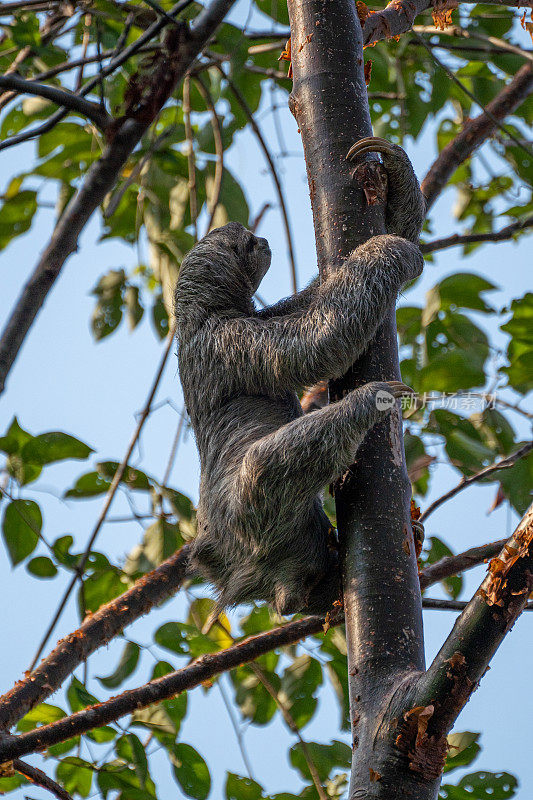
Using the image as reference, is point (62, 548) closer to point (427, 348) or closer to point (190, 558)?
point (190, 558)

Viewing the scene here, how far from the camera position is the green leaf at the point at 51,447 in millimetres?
3693

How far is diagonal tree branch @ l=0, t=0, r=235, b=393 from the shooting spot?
220 centimetres

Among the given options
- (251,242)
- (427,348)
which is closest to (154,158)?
(251,242)

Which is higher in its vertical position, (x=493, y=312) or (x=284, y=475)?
(x=493, y=312)

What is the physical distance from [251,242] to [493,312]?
1501mm

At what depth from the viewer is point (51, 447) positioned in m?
3.72

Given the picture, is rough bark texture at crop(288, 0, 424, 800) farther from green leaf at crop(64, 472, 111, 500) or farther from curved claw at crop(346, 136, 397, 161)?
green leaf at crop(64, 472, 111, 500)

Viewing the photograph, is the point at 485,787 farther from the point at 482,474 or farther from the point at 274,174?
the point at 274,174

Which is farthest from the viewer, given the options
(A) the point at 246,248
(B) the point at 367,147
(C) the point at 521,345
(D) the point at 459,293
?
(D) the point at 459,293

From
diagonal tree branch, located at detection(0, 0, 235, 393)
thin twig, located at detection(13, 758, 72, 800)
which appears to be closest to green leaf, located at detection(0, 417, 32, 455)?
thin twig, located at detection(13, 758, 72, 800)

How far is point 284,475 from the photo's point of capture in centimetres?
307

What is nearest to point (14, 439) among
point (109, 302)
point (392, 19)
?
point (109, 302)

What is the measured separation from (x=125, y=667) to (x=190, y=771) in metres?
0.67

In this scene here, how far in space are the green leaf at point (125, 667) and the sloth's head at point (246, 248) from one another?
6.62 feet
